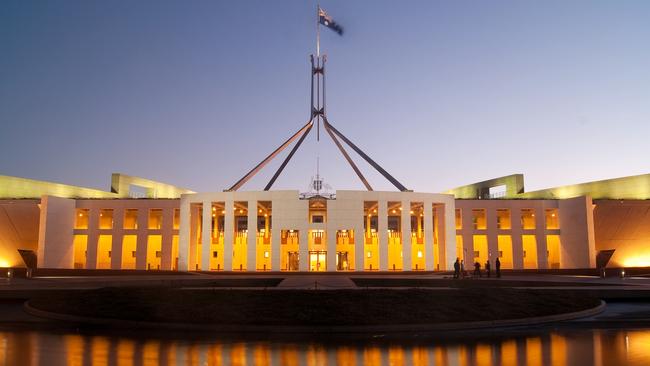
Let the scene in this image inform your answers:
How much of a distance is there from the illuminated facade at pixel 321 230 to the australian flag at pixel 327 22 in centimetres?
2102

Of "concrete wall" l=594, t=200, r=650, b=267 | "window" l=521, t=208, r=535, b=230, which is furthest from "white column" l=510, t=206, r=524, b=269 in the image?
"concrete wall" l=594, t=200, r=650, b=267

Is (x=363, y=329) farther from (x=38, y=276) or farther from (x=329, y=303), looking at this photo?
(x=38, y=276)

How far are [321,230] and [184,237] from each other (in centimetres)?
1174

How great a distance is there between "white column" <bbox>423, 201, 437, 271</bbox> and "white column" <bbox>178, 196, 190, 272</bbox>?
1986cm

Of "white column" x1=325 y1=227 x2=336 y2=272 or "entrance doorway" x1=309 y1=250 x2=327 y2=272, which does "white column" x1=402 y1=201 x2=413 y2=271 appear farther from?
"entrance doorway" x1=309 y1=250 x2=327 y2=272

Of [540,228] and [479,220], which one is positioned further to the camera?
[479,220]

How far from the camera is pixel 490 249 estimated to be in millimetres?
47750

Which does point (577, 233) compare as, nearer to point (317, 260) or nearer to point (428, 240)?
point (428, 240)

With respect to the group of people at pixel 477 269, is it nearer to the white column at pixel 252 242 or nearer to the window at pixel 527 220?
the white column at pixel 252 242

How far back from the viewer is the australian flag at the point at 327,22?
57.2 metres

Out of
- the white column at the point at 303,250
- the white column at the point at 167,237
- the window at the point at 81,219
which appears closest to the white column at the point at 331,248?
the white column at the point at 303,250

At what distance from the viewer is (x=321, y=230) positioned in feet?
143

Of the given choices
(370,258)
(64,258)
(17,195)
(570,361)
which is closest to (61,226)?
(64,258)

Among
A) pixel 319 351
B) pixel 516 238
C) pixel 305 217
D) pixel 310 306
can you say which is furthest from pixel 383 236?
pixel 319 351
